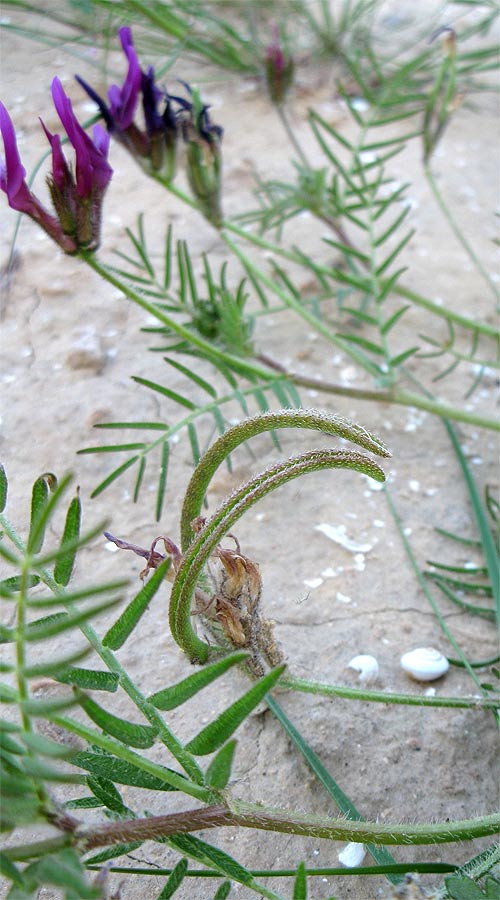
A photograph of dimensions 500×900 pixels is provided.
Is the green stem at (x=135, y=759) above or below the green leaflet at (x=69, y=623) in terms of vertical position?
below

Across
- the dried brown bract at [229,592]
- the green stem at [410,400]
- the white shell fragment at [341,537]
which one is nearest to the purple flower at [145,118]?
the green stem at [410,400]

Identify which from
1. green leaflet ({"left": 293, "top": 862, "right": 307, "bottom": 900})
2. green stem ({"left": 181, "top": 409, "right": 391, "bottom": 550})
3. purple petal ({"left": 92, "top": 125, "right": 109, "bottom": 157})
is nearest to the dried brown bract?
green stem ({"left": 181, "top": 409, "right": 391, "bottom": 550})

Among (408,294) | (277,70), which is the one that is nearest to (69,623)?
(408,294)

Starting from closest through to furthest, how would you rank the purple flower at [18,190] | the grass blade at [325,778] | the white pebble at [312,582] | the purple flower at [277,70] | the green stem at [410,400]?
the grass blade at [325,778] → the purple flower at [18,190] → the white pebble at [312,582] → the green stem at [410,400] → the purple flower at [277,70]

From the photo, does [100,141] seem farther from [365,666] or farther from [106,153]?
[365,666]

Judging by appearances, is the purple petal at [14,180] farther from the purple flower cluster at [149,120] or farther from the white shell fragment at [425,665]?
the white shell fragment at [425,665]

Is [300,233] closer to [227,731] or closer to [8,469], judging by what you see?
[8,469]
